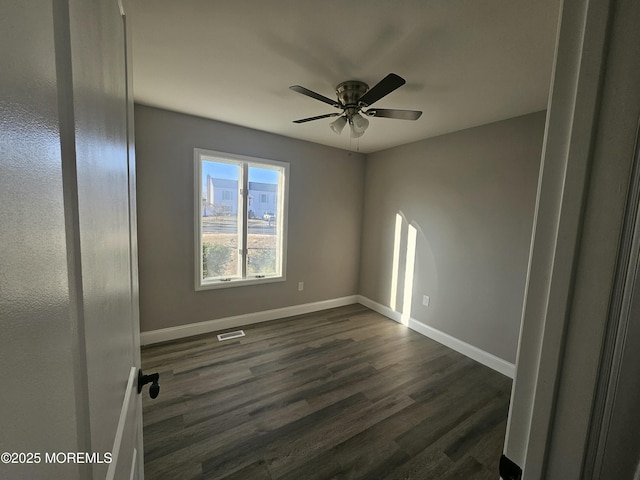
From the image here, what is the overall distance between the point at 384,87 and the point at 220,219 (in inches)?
91.0

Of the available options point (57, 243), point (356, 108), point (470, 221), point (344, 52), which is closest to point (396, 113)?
point (356, 108)

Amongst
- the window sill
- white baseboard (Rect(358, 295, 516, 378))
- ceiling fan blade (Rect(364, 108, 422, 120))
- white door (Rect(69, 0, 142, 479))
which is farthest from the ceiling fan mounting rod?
white baseboard (Rect(358, 295, 516, 378))

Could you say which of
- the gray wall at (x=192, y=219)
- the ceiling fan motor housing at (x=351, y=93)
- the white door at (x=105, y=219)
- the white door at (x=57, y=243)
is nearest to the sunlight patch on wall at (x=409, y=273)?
the gray wall at (x=192, y=219)

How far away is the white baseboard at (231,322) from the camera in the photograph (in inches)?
107

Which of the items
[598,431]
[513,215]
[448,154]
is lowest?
[598,431]

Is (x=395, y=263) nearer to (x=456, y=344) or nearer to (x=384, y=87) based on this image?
(x=456, y=344)

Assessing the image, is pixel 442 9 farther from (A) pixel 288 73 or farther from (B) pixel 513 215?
(B) pixel 513 215

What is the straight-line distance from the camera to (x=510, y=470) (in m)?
0.59

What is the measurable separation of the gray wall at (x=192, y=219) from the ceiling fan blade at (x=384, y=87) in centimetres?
184

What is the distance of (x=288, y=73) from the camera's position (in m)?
1.80

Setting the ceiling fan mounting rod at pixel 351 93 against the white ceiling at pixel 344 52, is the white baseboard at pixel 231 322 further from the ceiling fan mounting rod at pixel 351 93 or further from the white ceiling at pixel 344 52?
the ceiling fan mounting rod at pixel 351 93

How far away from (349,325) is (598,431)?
2999 mm

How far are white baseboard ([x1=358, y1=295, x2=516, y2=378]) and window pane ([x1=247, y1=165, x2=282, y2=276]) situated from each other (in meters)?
1.75

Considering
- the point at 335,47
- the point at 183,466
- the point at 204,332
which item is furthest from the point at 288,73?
the point at 204,332
